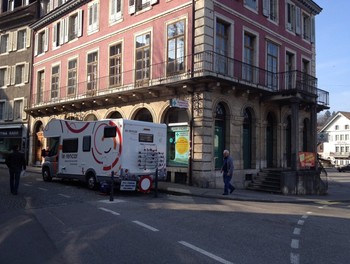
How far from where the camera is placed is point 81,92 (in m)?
25.4

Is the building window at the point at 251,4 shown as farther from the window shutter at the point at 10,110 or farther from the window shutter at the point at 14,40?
the window shutter at the point at 10,110

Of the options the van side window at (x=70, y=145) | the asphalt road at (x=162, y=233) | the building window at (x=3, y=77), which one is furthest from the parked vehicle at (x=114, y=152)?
the building window at (x=3, y=77)

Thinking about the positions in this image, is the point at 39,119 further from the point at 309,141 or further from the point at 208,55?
the point at 309,141

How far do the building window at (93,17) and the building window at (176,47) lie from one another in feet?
23.5

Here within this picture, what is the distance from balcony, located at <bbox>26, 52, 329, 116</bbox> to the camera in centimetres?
1783

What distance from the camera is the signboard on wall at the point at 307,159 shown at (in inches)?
765

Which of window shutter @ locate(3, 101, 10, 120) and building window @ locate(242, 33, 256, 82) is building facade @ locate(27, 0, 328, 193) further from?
window shutter @ locate(3, 101, 10, 120)

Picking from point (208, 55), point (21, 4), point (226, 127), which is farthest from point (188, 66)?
point (21, 4)

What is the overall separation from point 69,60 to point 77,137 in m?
12.6

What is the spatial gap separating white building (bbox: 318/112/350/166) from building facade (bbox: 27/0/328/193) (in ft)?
193

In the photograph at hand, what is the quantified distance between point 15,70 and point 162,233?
30.0 meters

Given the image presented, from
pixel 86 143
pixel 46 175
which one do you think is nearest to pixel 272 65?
pixel 86 143

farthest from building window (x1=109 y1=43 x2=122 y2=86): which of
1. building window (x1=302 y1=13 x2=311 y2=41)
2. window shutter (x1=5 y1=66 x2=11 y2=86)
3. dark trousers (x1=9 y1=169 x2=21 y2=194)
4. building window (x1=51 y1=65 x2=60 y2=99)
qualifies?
window shutter (x1=5 y1=66 x2=11 y2=86)

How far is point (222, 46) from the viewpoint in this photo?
19234 millimetres
